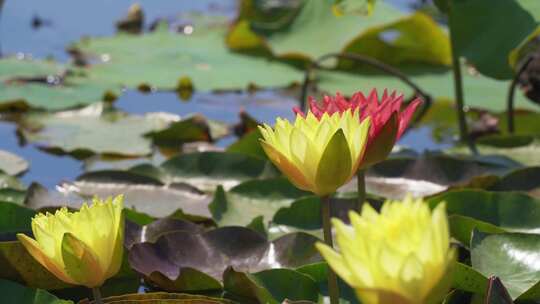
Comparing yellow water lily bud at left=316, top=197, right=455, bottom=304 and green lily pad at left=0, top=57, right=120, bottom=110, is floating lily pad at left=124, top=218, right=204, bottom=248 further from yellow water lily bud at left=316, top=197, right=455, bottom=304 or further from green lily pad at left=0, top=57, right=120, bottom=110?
green lily pad at left=0, top=57, right=120, bottom=110

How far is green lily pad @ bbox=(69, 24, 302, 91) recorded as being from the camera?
2533mm

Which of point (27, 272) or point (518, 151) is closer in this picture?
point (27, 272)

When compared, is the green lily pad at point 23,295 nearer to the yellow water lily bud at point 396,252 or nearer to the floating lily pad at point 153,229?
the floating lily pad at point 153,229

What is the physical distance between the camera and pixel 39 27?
10.7 feet

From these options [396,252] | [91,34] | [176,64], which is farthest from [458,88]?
[91,34]

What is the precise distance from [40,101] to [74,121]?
200mm

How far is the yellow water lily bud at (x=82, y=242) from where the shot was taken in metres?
0.71

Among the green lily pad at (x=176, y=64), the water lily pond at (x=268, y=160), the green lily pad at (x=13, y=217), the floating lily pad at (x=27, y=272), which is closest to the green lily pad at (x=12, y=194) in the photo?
the water lily pond at (x=268, y=160)

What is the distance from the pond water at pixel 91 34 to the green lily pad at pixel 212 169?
21cm

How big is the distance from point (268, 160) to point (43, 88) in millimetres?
978

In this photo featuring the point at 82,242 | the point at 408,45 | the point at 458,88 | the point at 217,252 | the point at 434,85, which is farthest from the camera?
the point at 408,45

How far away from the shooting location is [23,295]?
0.91 metres

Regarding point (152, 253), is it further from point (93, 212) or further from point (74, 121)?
point (74, 121)

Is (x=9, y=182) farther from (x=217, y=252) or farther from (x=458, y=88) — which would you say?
(x=458, y=88)
